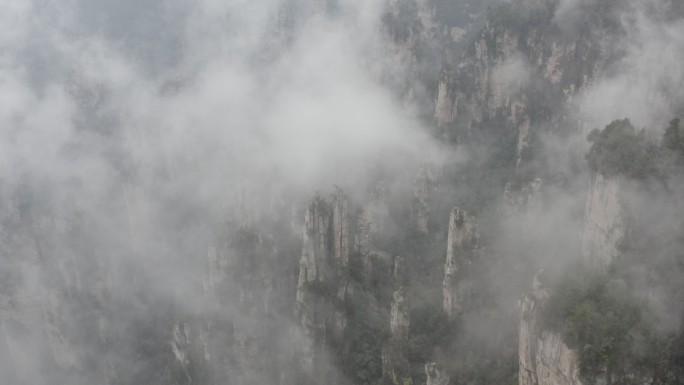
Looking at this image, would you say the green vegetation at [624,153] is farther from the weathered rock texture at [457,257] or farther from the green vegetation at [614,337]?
the weathered rock texture at [457,257]

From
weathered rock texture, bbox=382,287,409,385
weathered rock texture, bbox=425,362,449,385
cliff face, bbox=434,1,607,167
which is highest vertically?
cliff face, bbox=434,1,607,167

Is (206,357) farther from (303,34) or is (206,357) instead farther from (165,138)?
(303,34)

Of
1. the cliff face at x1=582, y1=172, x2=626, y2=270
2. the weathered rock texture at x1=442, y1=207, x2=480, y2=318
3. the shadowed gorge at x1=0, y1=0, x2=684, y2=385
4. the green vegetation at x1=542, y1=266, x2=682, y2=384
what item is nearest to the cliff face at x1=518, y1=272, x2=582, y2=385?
the shadowed gorge at x1=0, y1=0, x2=684, y2=385

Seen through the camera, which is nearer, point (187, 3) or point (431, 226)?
point (431, 226)

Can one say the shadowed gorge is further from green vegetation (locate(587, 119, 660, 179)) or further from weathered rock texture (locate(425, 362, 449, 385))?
weathered rock texture (locate(425, 362, 449, 385))

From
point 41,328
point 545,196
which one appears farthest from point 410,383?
point 41,328

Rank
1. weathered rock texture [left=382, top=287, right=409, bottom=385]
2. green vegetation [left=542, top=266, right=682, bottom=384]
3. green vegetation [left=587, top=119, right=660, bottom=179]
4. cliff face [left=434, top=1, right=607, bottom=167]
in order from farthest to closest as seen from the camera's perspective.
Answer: cliff face [left=434, top=1, right=607, bottom=167], weathered rock texture [left=382, top=287, right=409, bottom=385], green vegetation [left=587, top=119, right=660, bottom=179], green vegetation [left=542, top=266, right=682, bottom=384]
